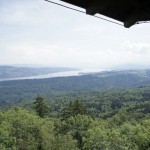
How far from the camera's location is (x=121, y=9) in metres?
6.52

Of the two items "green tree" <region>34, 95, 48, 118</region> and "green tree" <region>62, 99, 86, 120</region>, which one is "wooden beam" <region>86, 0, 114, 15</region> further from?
"green tree" <region>34, 95, 48, 118</region>

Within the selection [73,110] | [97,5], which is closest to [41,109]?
[73,110]

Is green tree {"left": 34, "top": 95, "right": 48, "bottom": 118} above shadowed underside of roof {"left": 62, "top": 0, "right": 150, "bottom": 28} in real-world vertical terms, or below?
below

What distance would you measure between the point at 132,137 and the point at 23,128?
836 inches

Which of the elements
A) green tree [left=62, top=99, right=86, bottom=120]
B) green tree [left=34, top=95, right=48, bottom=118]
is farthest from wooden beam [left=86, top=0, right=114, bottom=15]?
green tree [left=34, top=95, right=48, bottom=118]

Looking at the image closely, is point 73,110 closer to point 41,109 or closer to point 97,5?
point 41,109

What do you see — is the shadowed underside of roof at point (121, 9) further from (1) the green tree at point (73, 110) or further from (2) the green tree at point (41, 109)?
(2) the green tree at point (41, 109)

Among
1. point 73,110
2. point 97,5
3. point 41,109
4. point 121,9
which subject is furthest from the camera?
point 41,109

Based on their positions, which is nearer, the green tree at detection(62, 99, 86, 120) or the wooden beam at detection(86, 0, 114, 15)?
the wooden beam at detection(86, 0, 114, 15)

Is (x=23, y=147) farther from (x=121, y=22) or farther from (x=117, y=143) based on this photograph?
(x=121, y=22)

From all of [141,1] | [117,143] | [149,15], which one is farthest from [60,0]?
[117,143]

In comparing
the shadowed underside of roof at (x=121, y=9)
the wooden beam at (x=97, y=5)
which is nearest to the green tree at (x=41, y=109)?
the shadowed underside of roof at (x=121, y=9)

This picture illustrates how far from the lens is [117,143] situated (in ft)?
188

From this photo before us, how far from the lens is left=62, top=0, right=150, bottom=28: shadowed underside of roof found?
6.06 meters
